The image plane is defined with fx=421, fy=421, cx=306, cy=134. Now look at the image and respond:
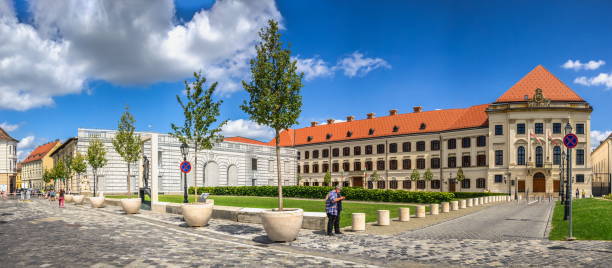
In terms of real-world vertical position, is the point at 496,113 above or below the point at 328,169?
above

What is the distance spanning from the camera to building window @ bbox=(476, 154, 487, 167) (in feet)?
205

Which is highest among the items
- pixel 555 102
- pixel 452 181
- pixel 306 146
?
pixel 555 102

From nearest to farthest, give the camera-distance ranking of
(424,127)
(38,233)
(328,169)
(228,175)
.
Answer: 1. (38,233)
2. (228,175)
3. (424,127)
4. (328,169)

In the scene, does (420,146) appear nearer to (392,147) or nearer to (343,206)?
(392,147)

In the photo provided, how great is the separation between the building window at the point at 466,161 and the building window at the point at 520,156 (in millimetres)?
6848

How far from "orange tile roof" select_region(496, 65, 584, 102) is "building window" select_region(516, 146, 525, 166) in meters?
7.06

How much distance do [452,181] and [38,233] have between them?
60.7 metres

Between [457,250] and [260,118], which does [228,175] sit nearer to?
[260,118]

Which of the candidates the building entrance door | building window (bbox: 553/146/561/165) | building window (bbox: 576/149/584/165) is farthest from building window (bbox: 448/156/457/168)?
building window (bbox: 576/149/584/165)

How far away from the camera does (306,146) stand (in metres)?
85.1

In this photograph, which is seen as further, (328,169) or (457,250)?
(328,169)

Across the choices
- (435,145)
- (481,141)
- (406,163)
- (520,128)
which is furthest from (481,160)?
(406,163)

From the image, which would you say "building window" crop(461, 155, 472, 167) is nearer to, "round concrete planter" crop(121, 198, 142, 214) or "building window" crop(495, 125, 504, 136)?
"building window" crop(495, 125, 504, 136)

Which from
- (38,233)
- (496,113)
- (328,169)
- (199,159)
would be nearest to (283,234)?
(38,233)
